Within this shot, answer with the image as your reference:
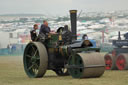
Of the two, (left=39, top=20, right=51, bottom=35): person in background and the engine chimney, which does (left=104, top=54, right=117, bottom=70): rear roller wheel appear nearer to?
the engine chimney

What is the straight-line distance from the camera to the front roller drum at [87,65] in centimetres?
1134

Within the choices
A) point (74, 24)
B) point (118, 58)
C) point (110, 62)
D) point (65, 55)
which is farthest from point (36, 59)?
point (110, 62)

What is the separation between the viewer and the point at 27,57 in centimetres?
1363

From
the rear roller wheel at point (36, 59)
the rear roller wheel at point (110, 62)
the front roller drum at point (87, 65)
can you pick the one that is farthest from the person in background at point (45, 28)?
the rear roller wheel at point (110, 62)

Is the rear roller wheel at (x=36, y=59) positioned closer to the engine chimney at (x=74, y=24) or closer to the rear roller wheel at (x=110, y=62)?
the engine chimney at (x=74, y=24)

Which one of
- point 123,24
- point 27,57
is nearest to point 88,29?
point 123,24

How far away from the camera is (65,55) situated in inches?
498

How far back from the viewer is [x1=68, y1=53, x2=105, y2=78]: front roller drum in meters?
11.3

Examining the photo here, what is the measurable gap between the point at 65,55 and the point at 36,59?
38.6 inches

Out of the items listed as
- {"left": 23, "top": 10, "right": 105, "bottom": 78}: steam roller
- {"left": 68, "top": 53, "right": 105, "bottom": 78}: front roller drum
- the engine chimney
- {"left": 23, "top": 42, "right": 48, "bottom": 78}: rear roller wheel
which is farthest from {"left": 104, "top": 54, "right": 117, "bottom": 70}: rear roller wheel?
{"left": 68, "top": 53, "right": 105, "bottom": 78}: front roller drum

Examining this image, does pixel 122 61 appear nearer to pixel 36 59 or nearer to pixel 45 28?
pixel 45 28

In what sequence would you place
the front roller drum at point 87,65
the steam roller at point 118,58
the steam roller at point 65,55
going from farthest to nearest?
the steam roller at point 118,58 → the steam roller at point 65,55 → the front roller drum at point 87,65

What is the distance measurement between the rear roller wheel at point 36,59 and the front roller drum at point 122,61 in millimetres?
5022

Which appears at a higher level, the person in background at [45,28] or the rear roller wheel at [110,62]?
the person in background at [45,28]
